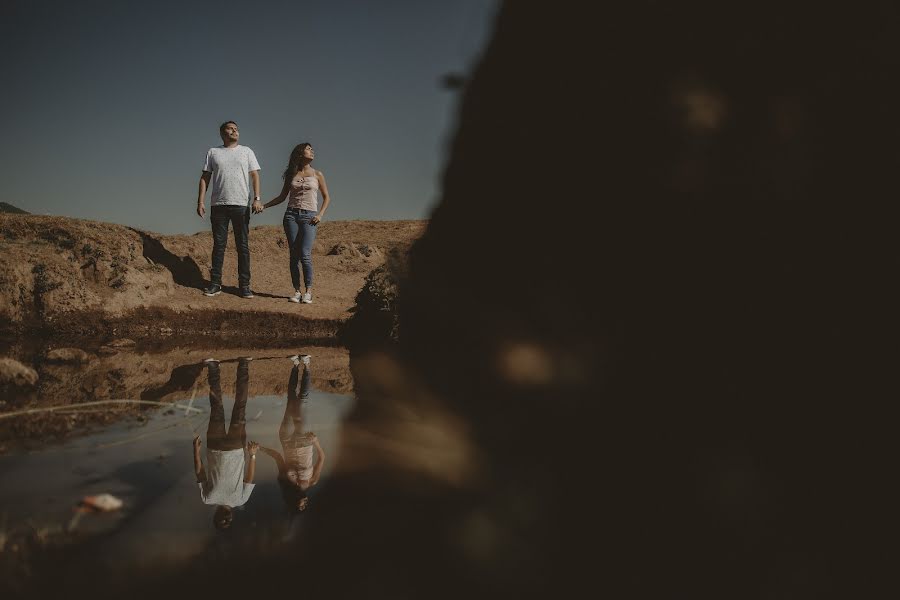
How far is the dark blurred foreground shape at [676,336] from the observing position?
110 centimetres

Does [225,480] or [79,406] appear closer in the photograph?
[225,480]

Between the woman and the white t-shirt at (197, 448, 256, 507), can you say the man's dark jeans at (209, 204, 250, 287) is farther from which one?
the white t-shirt at (197, 448, 256, 507)

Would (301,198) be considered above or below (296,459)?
above

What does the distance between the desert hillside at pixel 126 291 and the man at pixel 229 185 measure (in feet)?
2.16

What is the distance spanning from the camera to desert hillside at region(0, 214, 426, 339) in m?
4.96

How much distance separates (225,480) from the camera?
1609mm

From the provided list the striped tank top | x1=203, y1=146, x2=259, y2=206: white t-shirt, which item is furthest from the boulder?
the striped tank top

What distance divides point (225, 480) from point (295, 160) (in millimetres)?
4626

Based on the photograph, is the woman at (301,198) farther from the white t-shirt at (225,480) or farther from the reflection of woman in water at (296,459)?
the white t-shirt at (225,480)

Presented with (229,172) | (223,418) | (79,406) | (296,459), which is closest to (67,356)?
(79,406)

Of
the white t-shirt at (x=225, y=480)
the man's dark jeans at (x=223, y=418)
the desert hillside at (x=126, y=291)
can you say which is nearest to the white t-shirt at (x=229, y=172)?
the desert hillside at (x=126, y=291)

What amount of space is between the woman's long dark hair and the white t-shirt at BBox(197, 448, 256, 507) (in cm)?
430

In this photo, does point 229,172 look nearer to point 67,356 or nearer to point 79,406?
point 67,356

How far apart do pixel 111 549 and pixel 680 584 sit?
119cm
